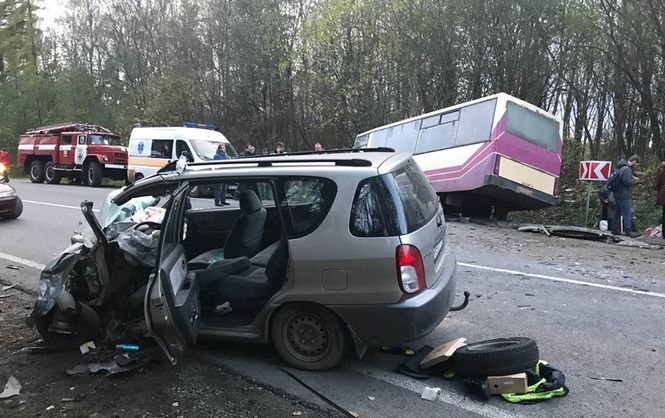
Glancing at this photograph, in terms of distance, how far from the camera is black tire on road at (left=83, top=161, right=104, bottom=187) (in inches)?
856

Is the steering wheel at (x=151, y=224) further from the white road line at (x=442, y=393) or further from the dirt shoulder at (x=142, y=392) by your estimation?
the white road line at (x=442, y=393)

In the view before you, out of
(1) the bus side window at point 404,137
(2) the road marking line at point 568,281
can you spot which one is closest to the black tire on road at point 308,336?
(2) the road marking line at point 568,281

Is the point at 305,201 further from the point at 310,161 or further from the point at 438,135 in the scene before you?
the point at 438,135

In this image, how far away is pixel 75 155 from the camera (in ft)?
73.3

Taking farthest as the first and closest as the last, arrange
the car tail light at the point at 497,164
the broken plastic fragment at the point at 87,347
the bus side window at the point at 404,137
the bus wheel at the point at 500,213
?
the bus side window at the point at 404,137, the bus wheel at the point at 500,213, the car tail light at the point at 497,164, the broken plastic fragment at the point at 87,347

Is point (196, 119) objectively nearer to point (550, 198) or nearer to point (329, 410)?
point (550, 198)

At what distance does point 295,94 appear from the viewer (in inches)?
1006

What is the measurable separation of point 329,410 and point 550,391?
1.46m

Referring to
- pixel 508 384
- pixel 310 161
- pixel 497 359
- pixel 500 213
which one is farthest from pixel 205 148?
pixel 508 384

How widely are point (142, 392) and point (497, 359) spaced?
241cm

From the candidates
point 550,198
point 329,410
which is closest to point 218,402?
point 329,410

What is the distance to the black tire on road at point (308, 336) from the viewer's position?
12.3 ft

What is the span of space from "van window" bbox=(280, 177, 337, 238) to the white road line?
1.14m

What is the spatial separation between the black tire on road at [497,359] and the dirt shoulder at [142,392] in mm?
1039
